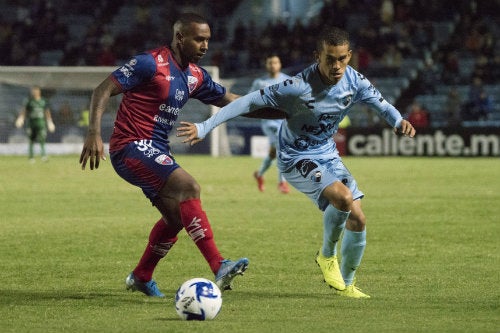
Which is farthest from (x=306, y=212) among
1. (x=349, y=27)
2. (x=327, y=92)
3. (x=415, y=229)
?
(x=349, y=27)

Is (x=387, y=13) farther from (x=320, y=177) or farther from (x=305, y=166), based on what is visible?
(x=320, y=177)

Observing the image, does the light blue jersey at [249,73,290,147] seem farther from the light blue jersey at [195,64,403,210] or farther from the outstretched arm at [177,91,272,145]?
the outstretched arm at [177,91,272,145]

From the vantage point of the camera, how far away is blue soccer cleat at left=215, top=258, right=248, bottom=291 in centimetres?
766

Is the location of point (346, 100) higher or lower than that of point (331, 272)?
higher

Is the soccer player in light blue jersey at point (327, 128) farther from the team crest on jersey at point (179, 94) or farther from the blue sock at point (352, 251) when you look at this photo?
the team crest on jersey at point (179, 94)

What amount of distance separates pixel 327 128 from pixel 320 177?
0.43 m

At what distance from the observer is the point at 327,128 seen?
29.2 ft

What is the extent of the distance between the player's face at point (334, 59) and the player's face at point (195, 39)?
93 centimetres

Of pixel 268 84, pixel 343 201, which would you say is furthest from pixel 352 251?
pixel 268 84

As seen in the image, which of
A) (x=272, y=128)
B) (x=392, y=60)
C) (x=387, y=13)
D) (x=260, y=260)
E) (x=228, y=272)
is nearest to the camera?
(x=228, y=272)

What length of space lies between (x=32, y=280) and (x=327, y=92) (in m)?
3.11

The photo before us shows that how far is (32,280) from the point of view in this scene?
9570mm

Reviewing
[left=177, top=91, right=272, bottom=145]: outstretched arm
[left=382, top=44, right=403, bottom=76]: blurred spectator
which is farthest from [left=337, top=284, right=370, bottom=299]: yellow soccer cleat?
[left=382, top=44, right=403, bottom=76]: blurred spectator

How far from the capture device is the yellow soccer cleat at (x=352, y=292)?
28.1 feet
